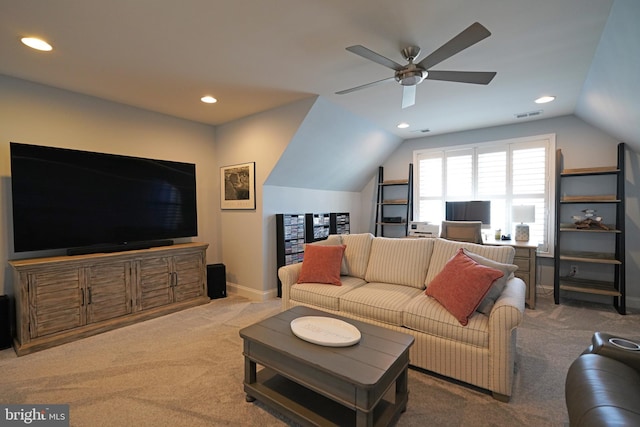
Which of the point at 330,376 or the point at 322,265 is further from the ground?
the point at 322,265

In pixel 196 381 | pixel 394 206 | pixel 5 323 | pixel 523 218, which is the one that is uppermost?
pixel 394 206

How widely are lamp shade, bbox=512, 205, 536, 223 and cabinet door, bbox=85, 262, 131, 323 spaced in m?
4.95

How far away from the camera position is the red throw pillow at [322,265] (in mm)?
2992

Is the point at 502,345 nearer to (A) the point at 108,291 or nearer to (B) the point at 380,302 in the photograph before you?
(B) the point at 380,302

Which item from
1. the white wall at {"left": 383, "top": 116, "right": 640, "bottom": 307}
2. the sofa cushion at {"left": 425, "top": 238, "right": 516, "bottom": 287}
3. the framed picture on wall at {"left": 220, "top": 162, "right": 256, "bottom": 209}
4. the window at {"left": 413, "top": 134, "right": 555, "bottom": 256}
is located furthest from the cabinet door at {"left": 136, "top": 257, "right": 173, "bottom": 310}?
the white wall at {"left": 383, "top": 116, "right": 640, "bottom": 307}

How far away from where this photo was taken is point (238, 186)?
4.23 meters

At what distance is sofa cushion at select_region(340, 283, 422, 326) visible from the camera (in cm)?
236

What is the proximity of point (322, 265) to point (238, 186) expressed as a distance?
1956 millimetres

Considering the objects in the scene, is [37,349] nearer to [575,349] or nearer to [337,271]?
[337,271]

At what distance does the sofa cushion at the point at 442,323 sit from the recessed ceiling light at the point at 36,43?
352 cm

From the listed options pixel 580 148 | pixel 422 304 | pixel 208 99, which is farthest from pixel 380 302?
pixel 580 148

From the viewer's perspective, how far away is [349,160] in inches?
192

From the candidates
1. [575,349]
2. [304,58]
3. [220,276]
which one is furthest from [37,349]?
[575,349]

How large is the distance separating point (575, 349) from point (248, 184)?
4.01m
